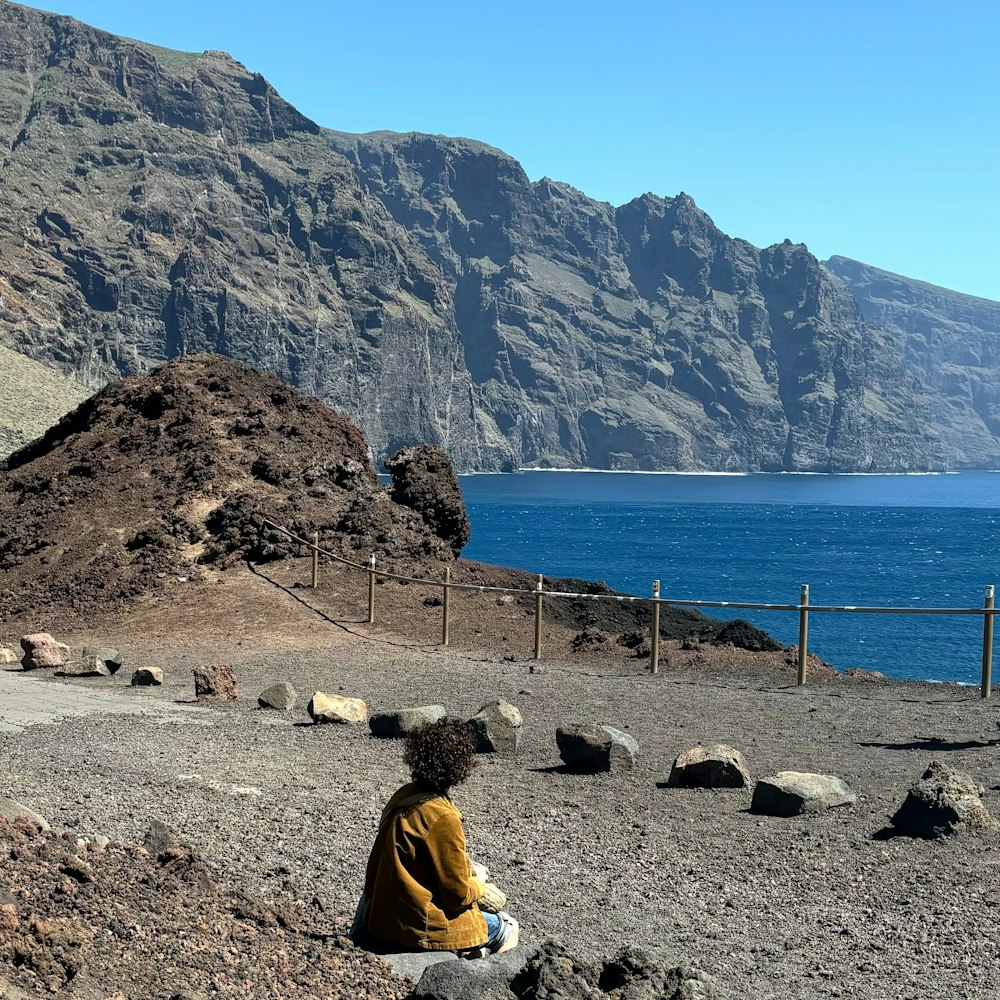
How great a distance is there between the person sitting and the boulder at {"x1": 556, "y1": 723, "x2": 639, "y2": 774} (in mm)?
5632

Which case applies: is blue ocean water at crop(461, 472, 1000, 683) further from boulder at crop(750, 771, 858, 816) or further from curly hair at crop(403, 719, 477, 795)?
curly hair at crop(403, 719, 477, 795)

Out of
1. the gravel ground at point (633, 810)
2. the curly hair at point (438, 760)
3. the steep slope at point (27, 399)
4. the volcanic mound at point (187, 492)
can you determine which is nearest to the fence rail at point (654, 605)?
the gravel ground at point (633, 810)

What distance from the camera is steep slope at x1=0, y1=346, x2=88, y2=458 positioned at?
8831 cm

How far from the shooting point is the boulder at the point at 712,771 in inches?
489

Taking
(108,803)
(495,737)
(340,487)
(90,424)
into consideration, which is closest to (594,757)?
(495,737)

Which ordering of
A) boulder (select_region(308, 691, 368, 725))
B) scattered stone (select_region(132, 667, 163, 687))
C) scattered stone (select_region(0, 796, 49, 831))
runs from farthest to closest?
1. scattered stone (select_region(132, 667, 163, 687))
2. boulder (select_region(308, 691, 368, 725))
3. scattered stone (select_region(0, 796, 49, 831))

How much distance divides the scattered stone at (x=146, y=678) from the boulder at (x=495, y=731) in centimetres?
627

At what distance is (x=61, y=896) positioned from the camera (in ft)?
23.4

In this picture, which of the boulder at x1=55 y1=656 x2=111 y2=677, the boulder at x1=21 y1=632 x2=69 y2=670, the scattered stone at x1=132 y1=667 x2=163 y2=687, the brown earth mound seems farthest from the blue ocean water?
the brown earth mound

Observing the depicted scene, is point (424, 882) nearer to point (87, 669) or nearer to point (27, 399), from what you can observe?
point (87, 669)

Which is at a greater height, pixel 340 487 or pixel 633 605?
pixel 340 487

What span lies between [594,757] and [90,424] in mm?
23701

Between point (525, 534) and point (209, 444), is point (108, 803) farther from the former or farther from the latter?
point (525, 534)

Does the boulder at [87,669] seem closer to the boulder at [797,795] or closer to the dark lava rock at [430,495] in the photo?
the boulder at [797,795]
